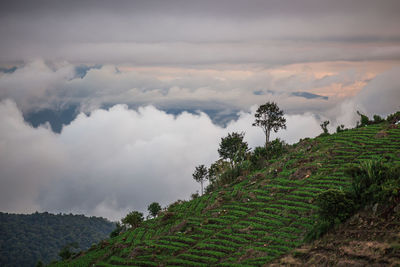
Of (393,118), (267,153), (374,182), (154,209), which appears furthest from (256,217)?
(154,209)

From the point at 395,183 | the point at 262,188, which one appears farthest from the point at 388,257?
the point at 262,188

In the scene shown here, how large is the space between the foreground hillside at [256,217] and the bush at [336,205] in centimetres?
377

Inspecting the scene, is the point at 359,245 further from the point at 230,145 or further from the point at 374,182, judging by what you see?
the point at 230,145

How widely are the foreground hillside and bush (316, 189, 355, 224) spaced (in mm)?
3770

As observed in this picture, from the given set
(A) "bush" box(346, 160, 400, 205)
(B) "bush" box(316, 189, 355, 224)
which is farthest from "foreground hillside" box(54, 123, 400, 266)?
(B) "bush" box(316, 189, 355, 224)

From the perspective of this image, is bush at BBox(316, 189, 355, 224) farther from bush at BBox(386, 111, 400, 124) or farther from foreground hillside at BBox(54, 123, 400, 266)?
bush at BBox(386, 111, 400, 124)

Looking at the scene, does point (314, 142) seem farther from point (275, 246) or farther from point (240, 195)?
point (275, 246)

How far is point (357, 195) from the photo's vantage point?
2911 cm

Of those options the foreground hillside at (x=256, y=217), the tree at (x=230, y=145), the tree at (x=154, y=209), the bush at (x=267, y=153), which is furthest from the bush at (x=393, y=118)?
the tree at (x=154, y=209)

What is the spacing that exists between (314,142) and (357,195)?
3391cm

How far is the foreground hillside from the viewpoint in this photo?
32375mm

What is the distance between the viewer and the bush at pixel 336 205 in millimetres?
28453

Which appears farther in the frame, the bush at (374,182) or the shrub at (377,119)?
the shrub at (377,119)

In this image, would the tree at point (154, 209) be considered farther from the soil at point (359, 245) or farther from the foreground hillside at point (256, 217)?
the soil at point (359, 245)
